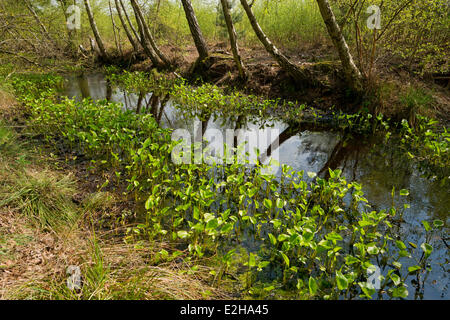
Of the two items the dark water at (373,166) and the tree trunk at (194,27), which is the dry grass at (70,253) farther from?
the tree trunk at (194,27)

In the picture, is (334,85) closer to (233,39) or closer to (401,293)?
(233,39)

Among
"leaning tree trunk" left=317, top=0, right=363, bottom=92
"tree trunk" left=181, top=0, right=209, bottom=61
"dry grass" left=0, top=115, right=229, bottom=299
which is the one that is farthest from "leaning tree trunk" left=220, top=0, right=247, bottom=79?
"dry grass" left=0, top=115, right=229, bottom=299

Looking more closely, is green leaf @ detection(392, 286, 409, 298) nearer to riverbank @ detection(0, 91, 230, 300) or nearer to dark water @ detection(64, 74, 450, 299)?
dark water @ detection(64, 74, 450, 299)

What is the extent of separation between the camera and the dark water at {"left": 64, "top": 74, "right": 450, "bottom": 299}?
234 centimetres

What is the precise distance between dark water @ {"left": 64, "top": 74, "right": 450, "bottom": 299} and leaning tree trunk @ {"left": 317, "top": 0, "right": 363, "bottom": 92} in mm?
1391

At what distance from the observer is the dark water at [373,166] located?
7.68 ft

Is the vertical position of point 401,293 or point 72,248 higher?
point 72,248

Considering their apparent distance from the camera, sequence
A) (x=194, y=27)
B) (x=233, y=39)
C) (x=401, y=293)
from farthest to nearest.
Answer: (x=194, y=27) → (x=233, y=39) → (x=401, y=293)

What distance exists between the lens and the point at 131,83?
31.8 feet

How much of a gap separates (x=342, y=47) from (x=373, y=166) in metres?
2.73

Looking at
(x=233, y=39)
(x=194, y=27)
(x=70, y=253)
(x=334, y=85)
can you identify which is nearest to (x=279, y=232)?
(x=70, y=253)

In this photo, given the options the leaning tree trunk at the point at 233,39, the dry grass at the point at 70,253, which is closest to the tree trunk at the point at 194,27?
the leaning tree trunk at the point at 233,39

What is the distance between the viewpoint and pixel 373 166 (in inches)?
159
